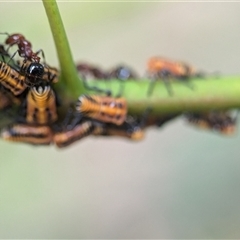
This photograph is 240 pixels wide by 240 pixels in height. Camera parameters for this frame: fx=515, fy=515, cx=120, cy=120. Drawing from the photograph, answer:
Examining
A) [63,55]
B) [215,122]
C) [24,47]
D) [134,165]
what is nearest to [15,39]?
[24,47]

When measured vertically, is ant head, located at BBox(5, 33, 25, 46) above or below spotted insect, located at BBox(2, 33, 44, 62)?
above

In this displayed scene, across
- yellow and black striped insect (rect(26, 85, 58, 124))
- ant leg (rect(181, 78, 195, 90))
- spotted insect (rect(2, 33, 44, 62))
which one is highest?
spotted insect (rect(2, 33, 44, 62))

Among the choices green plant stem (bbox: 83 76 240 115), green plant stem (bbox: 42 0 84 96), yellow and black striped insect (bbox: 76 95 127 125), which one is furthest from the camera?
green plant stem (bbox: 83 76 240 115)

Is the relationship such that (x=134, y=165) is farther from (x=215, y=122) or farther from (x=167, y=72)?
(x=167, y=72)

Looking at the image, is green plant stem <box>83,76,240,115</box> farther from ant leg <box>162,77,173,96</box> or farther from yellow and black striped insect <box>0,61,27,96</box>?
yellow and black striped insect <box>0,61,27,96</box>

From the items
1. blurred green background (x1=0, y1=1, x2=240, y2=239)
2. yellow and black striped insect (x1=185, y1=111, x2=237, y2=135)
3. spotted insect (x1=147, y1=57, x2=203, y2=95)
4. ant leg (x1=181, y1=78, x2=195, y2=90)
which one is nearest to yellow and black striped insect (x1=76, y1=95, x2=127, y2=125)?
spotted insect (x1=147, y1=57, x2=203, y2=95)

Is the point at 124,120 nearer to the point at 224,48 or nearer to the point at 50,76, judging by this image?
the point at 50,76

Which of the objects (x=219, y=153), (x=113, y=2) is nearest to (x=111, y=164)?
(x=219, y=153)

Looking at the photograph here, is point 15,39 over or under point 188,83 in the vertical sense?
over
